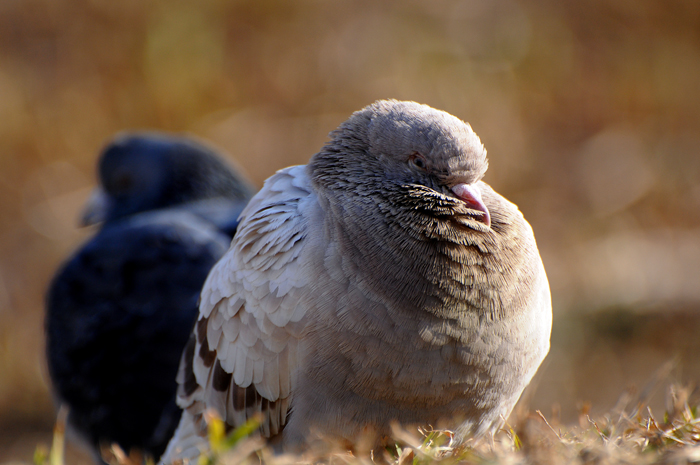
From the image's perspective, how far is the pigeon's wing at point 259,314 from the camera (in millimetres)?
2705

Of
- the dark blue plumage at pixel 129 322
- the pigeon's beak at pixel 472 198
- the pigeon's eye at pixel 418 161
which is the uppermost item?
the pigeon's eye at pixel 418 161

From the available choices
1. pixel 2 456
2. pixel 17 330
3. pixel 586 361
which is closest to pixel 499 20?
pixel 586 361

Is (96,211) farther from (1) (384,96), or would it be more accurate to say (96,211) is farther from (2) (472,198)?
(1) (384,96)

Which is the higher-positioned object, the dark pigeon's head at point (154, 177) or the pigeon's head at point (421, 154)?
the pigeon's head at point (421, 154)

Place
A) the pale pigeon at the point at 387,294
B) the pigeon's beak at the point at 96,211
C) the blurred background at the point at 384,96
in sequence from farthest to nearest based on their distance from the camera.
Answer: the blurred background at the point at 384,96, the pigeon's beak at the point at 96,211, the pale pigeon at the point at 387,294

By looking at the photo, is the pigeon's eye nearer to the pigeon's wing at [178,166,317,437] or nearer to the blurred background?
the pigeon's wing at [178,166,317,437]

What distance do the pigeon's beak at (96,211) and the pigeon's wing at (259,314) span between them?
9.98 feet

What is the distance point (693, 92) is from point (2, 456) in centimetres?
1212

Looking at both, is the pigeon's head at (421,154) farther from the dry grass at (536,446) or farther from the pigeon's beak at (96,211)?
the pigeon's beak at (96,211)

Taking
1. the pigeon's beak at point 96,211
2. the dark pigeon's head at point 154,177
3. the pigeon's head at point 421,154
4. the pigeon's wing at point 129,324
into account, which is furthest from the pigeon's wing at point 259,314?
the pigeon's beak at point 96,211

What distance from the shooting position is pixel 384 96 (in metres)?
10.2

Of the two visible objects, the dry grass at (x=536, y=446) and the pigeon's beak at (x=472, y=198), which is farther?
the pigeon's beak at (x=472, y=198)

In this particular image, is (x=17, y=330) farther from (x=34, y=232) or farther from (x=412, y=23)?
(x=412, y=23)

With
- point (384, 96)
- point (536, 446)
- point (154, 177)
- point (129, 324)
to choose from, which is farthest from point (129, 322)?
point (384, 96)
